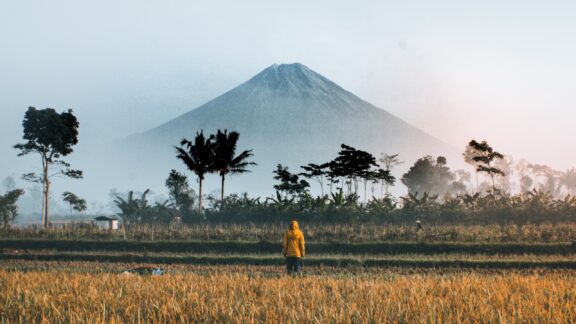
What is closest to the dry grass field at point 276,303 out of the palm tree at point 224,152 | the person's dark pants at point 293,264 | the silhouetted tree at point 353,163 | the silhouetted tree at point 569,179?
the person's dark pants at point 293,264

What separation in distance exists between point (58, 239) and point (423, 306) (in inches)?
1139

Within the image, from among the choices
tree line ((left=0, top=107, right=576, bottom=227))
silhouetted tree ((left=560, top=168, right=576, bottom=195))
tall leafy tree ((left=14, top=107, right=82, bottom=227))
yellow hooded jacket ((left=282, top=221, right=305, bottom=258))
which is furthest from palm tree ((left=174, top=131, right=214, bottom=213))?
silhouetted tree ((left=560, top=168, right=576, bottom=195))

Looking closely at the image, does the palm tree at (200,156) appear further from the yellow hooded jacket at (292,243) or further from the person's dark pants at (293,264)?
the yellow hooded jacket at (292,243)

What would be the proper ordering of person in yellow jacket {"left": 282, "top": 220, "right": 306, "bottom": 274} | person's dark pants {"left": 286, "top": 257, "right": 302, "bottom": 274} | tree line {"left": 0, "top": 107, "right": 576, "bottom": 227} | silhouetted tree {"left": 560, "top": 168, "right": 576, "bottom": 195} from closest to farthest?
person in yellow jacket {"left": 282, "top": 220, "right": 306, "bottom": 274}, person's dark pants {"left": 286, "top": 257, "right": 302, "bottom": 274}, tree line {"left": 0, "top": 107, "right": 576, "bottom": 227}, silhouetted tree {"left": 560, "top": 168, "right": 576, "bottom": 195}

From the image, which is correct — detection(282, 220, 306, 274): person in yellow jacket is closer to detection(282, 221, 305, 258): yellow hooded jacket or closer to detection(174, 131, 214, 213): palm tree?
detection(282, 221, 305, 258): yellow hooded jacket

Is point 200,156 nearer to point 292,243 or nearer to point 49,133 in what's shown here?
point 49,133

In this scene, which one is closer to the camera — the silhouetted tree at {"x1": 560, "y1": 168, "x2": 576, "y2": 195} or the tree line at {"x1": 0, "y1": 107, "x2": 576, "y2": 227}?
the tree line at {"x1": 0, "y1": 107, "x2": 576, "y2": 227}

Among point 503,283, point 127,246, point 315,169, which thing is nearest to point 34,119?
point 127,246

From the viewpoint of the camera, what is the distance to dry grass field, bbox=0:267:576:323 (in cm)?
804

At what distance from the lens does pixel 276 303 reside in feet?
31.2

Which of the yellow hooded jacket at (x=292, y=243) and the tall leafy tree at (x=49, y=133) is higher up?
the tall leafy tree at (x=49, y=133)

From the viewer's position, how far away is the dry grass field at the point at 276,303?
8.04 meters

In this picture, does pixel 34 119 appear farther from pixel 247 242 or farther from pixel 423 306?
pixel 423 306

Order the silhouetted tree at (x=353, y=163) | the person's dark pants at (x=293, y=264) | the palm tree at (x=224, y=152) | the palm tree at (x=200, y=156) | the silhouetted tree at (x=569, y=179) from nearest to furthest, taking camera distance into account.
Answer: the person's dark pants at (x=293, y=264)
the palm tree at (x=200, y=156)
the palm tree at (x=224, y=152)
the silhouetted tree at (x=353, y=163)
the silhouetted tree at (x=569, y=179)
